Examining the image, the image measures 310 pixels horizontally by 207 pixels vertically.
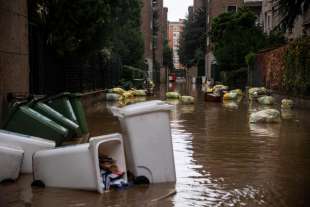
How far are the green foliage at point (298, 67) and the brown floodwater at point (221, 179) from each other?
901 centimetres

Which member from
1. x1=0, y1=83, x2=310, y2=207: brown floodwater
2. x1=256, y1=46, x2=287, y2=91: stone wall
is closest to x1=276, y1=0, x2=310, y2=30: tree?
x1=0, y1=83, x2=310, y2=207: brown floodwater

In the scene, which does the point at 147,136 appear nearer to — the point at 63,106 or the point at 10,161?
the point at 10,161

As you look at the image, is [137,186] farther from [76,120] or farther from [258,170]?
[76,120]

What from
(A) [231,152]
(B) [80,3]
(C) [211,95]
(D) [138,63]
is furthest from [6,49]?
(D) [138,63]

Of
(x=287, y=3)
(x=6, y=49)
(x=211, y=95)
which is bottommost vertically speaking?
(x=211, y=95)

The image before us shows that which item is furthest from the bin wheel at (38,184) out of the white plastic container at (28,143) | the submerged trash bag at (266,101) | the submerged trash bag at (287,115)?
the submerged trash bag at (266,101)

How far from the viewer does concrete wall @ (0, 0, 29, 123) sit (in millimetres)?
11023

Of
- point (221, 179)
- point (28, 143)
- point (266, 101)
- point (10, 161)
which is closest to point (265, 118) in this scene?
point (221, 179)

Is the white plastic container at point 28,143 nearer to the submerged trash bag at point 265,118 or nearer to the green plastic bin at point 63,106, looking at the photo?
the green plastic bin at point 63,106

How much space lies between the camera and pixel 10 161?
24.0 ft

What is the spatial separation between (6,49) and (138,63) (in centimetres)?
4572

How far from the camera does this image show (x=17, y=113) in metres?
8.81

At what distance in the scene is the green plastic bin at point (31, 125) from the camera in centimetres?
876

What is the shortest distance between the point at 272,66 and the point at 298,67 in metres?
7.34
